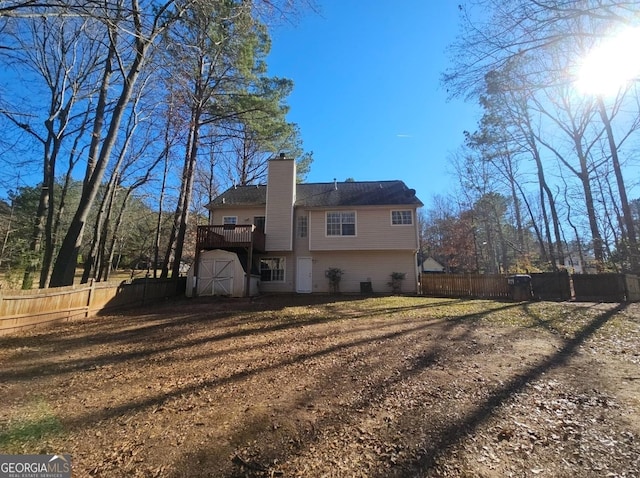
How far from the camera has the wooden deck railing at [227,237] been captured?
15.4m

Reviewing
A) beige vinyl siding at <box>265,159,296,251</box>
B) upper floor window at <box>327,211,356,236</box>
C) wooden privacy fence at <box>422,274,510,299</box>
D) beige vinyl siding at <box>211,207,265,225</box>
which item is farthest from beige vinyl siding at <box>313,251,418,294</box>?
beige vinyl siding at <box>211,207,265,225</box>

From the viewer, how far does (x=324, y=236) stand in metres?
16.9

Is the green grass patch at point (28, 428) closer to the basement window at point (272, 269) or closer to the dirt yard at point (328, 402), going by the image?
the dirt yard at point (328, 402)

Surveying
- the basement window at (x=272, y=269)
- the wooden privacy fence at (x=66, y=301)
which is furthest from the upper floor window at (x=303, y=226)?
the wooden privacy fence at (x=66, y=301)

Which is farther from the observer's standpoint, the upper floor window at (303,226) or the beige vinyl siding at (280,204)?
the upper floor window at (303,226)

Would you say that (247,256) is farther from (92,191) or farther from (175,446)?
(175,446)

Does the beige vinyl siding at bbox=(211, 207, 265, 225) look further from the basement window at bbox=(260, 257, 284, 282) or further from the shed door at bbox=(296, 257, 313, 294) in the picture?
the shed door at bbox=(296, 257, 313, 294)

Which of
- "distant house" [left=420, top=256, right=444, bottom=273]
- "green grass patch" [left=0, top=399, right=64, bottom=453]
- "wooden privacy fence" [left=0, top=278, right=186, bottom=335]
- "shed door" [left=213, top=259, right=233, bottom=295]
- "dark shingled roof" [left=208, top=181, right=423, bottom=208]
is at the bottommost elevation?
"green grass patch" [left=0, top=399, right=64, bottom=453]

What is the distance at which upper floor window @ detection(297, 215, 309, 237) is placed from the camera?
→ 1753cm

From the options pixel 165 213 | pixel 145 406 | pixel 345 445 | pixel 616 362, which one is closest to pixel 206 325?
pixel 145 406

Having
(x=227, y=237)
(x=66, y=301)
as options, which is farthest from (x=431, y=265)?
(x=66, y=301)

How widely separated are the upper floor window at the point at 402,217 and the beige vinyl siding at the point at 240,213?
7.46 m

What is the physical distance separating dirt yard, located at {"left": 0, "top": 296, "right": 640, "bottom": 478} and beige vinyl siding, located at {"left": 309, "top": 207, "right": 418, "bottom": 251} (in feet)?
31.3

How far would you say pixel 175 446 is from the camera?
2725 millimetres
